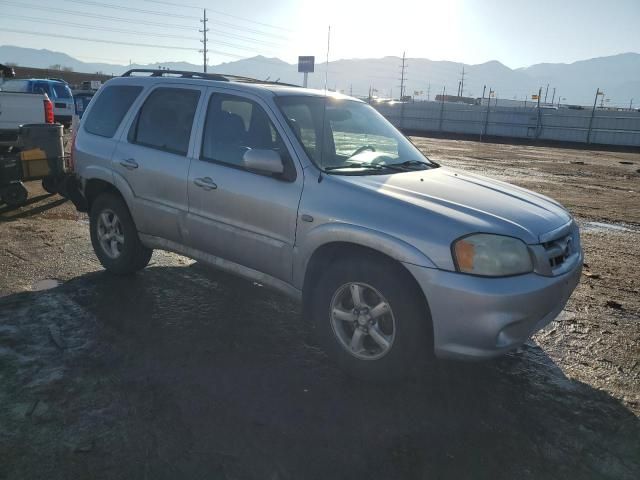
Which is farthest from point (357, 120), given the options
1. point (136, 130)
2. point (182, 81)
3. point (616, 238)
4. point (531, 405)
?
point (616, 238)

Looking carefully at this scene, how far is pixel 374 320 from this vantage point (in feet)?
10.6

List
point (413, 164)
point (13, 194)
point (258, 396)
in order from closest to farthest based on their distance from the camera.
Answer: point (258, 396) → point (413, 164) → point (13, 194)

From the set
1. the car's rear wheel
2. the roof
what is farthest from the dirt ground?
the car's rear wheel

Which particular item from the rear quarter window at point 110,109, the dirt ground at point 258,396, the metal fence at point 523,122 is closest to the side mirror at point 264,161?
the dirt ground at point 258,396

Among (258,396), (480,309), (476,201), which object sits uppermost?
(476,201)

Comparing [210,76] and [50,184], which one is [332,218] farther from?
[50,184]

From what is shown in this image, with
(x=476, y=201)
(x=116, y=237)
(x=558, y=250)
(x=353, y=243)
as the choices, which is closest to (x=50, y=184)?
(x=116, y=237)

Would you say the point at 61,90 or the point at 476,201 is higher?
the point at 61,90

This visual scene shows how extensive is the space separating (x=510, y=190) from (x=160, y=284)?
3.26 meters

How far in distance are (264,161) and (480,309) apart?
1693 millimetres

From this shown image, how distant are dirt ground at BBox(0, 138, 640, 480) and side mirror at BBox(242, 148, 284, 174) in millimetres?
1304

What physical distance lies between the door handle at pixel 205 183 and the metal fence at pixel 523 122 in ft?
96.4

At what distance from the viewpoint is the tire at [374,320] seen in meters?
3.04

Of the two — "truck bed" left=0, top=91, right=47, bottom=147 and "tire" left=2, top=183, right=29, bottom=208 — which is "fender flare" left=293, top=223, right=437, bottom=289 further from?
"truck bed" left=0, top=91, right=47, bottom=147
